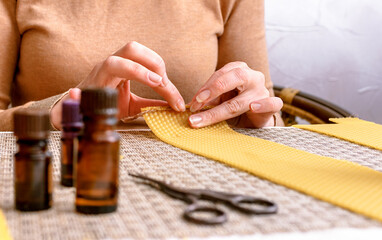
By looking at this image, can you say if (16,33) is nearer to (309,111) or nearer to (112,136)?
(309,111)

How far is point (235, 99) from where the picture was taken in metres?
0.99

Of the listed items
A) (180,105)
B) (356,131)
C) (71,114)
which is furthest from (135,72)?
(356,131)

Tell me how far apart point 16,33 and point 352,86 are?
1288mm

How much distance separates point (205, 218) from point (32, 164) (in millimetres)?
167

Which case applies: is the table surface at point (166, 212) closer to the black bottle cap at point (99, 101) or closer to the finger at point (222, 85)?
the black bottle cap at point (99, 101)

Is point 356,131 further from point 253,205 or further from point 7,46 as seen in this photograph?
point 7,46

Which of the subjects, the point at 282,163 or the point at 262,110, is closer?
the point at 282,163

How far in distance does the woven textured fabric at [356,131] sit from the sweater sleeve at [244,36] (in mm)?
335

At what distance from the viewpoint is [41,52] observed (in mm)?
1207

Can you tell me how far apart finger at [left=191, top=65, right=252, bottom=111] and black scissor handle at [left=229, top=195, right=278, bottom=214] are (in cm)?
45

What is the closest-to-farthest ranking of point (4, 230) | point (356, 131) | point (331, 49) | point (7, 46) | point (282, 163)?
1. point (4, 230)
2. point (282, 163)
3. point (356, 131)
4. point (7, 46)
5. point (331, 49)

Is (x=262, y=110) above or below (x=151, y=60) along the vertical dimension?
below

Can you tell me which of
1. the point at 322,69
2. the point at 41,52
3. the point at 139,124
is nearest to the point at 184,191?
the point at 139,124

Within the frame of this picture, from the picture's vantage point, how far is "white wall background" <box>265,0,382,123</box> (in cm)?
182
